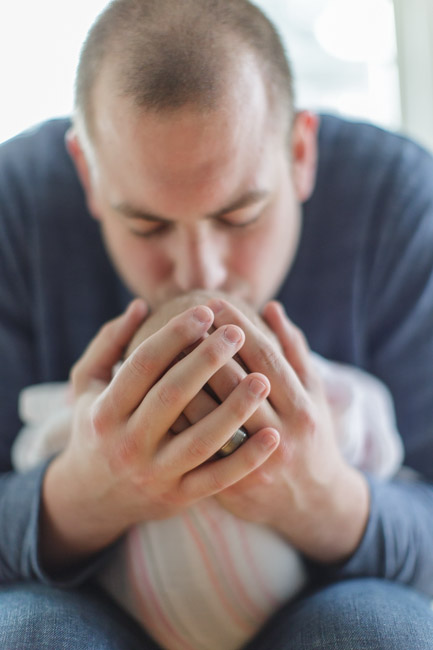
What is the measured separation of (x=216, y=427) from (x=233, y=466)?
0.19 feet

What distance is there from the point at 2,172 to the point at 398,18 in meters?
1.02

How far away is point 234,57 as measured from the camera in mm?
816

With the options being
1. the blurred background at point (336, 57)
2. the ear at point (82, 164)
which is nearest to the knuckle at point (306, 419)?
the ear at point (82, 164)

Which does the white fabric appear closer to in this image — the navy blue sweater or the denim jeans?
the denim jeans

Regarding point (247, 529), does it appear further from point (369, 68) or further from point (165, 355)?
point (369, 68)

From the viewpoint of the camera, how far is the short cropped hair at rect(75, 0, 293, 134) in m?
0.77

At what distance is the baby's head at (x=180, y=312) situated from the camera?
75cm

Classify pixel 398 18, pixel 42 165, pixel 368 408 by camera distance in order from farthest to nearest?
pixel 398 18, pixel 42 165, pixel 368 408

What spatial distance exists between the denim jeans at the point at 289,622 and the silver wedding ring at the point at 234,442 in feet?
0.77

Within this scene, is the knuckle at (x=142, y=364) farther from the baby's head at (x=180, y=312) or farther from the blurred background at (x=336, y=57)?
the blurred background at (x=336, y=57)

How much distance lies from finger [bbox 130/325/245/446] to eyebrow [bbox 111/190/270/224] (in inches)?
9.5

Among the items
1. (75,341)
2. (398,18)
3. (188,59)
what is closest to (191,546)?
(75,341)

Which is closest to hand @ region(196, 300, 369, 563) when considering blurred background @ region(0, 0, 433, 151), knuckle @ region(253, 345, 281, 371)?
knuckle @ region(253, 345, 281, 371)

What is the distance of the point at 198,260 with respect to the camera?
2.76 ft
